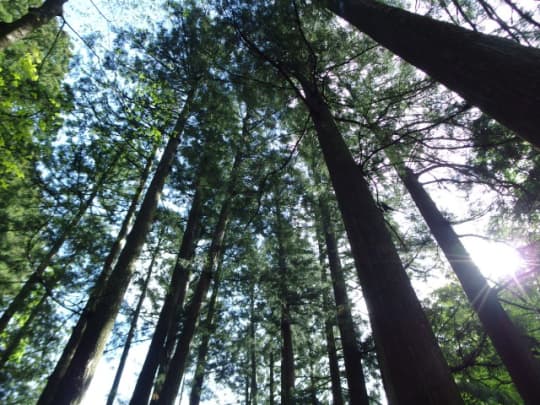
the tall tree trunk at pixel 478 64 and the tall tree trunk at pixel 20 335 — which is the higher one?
the tall tree trunk at pixel 20 335

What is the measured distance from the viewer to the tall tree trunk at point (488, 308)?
3.19m

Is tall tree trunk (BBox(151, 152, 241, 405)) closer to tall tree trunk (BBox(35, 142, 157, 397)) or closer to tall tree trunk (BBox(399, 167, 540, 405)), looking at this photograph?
tall tree trunk (BBox(35, 142, 157, 397))

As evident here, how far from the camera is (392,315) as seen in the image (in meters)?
1.39

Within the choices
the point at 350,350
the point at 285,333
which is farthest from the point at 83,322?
the point at 350,350

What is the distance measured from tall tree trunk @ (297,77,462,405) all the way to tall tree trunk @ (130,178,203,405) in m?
3.83

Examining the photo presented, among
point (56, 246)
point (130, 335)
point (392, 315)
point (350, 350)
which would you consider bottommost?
point (392, 315)

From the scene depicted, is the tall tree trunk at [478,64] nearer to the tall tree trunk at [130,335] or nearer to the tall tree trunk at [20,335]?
the tall tree trunk at [130,335]

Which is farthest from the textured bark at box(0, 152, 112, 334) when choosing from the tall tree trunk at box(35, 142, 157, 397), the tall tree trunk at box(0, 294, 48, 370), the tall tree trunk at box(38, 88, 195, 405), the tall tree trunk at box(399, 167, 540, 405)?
the tall tree trunk at box(399, 167, 540, 405)

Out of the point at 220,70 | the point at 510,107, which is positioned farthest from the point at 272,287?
the point at 510,107

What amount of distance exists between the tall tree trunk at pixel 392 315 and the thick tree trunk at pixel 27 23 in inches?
165

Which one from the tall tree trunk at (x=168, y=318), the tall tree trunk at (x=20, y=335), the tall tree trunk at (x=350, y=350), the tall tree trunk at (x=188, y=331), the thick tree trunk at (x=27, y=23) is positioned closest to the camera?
the thick tree trunk at (x=27, y=23)

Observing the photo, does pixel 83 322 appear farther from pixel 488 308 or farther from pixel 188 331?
pixel 488 308

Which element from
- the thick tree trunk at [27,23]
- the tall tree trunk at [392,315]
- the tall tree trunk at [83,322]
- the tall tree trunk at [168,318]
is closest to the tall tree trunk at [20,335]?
the tall tree trunk at [83,322]

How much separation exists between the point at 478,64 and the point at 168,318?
7.39m
